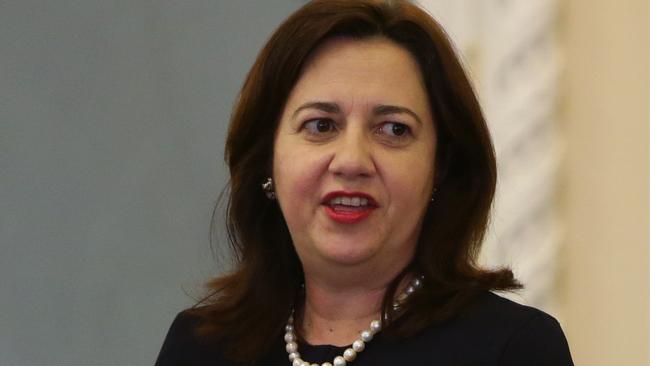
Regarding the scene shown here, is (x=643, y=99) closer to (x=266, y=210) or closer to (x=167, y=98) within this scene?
(x=266, y=210)

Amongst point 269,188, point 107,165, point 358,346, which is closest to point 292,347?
point 358,346

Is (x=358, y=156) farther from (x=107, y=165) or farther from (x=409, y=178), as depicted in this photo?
(x=107, y=165)

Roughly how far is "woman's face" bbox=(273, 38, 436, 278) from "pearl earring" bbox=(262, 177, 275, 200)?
0.40 ft

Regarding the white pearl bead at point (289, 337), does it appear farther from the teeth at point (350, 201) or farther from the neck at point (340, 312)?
the teeth at point (350, 201)

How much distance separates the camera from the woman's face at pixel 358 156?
1.81 metres

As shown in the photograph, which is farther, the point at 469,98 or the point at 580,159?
the point at 580,159

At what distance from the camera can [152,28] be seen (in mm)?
3131

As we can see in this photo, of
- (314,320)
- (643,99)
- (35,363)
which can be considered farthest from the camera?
(35,363)

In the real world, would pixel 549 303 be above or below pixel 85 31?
below

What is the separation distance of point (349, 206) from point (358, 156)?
0.07 metres

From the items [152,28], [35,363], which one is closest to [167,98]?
[152,28]

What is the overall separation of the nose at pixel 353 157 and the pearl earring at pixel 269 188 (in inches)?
9.3

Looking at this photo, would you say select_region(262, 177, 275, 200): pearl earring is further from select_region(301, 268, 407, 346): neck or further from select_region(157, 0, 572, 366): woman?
select_region(301, 268, 407, 346): neck

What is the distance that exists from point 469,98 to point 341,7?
0.73ft
